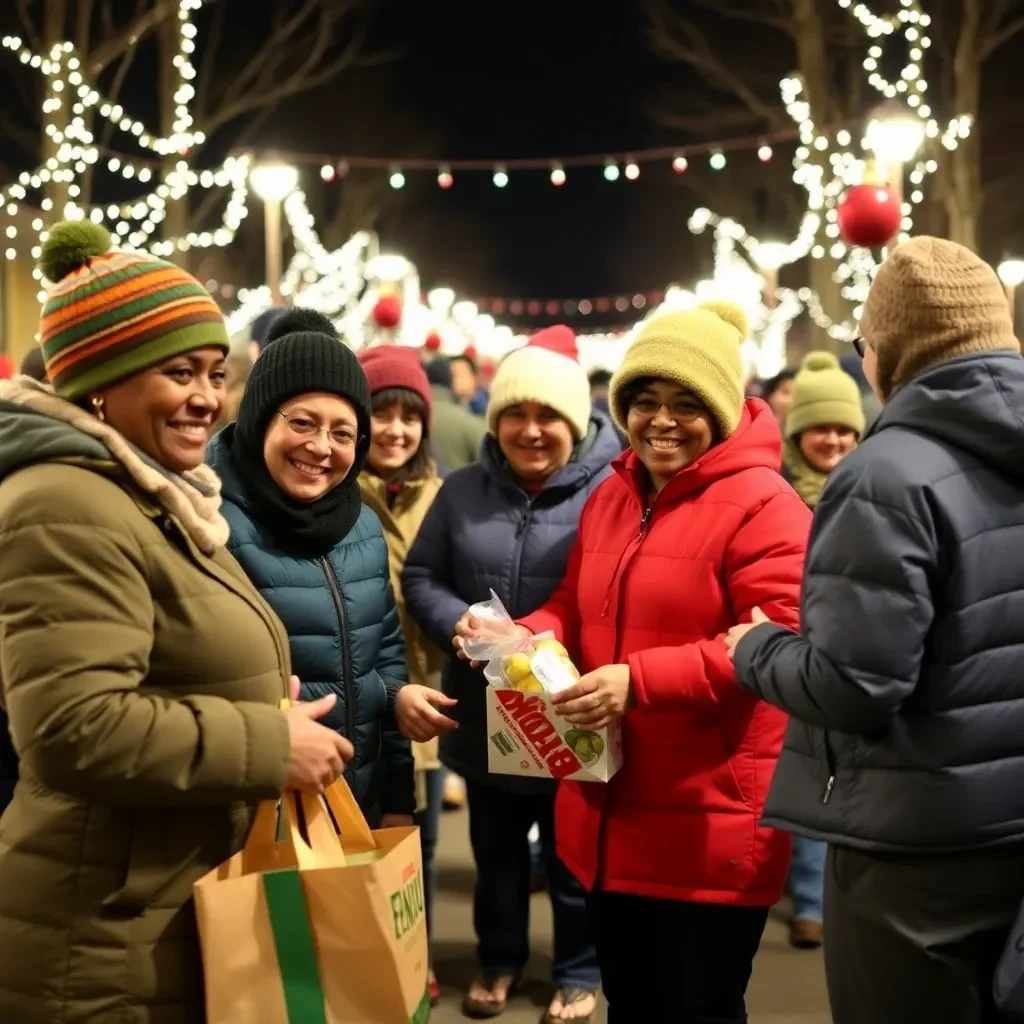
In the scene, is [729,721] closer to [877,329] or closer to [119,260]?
[877,329]

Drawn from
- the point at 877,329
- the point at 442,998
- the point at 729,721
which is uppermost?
the point at 877,329

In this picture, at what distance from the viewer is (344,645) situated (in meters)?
3.38

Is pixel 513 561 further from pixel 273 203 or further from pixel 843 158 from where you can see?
pixel 843 158

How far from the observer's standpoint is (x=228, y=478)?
3457mm

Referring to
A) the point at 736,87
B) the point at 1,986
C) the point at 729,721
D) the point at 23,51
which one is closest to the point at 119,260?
the point at 1,986

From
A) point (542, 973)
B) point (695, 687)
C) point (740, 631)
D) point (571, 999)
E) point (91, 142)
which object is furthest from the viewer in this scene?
point (91, 142)

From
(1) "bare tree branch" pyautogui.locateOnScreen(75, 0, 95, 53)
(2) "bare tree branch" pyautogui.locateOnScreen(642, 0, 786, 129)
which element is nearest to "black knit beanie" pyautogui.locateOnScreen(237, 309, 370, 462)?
(1) "bare tree branch" pyautogui.locateOnScreen(75, 0, 95, 53)

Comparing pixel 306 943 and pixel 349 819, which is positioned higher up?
pixel 349 819

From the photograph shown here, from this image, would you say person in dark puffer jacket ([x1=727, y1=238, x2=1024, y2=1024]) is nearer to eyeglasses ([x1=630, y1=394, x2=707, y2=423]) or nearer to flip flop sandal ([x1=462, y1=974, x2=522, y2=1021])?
eyeglasses ([x1=630, y1=394, x2=707, y2=423])

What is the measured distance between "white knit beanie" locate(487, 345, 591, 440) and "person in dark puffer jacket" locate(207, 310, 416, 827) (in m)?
0.87

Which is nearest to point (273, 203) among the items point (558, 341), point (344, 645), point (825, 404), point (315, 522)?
point (825, 404)

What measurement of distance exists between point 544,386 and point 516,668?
1241 mm

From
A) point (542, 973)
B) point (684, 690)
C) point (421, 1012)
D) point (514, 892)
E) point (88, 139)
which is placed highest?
point (88, 139)

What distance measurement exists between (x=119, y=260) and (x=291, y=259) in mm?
32631
